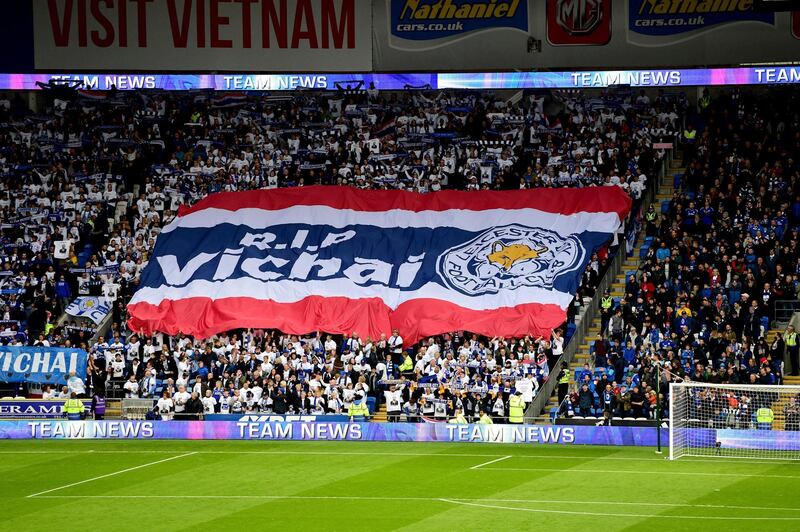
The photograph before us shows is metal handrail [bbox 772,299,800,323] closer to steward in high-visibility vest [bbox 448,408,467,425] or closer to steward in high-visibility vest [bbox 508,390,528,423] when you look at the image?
steward in high-visibility vest [bbox 508,390,528,423]

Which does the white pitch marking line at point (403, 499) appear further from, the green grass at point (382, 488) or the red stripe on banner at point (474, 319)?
the red stripe on banner at point (474, 319)

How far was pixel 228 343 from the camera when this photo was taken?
37.0 metres

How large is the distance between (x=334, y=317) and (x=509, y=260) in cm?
563

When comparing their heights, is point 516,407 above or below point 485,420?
above

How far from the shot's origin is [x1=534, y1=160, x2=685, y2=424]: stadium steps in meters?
33.5

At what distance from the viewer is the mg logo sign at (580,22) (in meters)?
40.7

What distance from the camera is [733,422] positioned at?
2942 cm

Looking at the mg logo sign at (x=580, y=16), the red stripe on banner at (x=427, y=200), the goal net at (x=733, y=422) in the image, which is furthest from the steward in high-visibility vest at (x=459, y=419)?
the mg logo sign at (x=580, y=16)

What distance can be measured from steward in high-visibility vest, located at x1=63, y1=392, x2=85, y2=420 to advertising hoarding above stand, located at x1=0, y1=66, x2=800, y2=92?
1443cm

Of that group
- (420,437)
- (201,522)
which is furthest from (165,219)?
(201,522)

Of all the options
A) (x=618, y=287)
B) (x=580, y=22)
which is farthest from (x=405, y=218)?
(x=580, y=22)

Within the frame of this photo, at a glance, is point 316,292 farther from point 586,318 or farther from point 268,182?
point 586,318

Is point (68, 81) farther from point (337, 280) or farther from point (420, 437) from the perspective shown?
point (420, 437)

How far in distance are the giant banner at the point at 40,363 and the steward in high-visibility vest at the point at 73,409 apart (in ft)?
5.20
